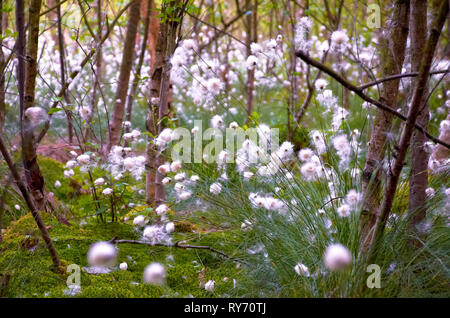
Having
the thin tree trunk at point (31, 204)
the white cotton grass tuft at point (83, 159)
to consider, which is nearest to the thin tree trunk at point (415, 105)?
the thin tree trunk at point (31, 204)

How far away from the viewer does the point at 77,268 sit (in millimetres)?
1665

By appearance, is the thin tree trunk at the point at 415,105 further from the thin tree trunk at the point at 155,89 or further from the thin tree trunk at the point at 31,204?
the thin tree trunk at the point at 155,89

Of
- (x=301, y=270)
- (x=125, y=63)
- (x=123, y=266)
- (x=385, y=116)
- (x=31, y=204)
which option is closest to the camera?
(x=301, y=270)

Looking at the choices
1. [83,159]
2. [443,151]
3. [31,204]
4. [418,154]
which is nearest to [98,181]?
[83,159]

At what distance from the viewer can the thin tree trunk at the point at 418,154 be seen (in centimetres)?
162

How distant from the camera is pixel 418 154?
1696 mm

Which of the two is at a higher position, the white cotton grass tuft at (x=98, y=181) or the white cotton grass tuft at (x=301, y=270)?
the white cotton grass tuft at (x=98, y=181)

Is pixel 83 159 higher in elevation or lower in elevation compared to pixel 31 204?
higher

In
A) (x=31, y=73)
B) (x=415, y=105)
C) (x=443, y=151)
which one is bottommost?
(x=415, y=105)

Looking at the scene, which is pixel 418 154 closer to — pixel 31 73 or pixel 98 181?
pixel 98 181

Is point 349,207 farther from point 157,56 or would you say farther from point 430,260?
point 157,56
